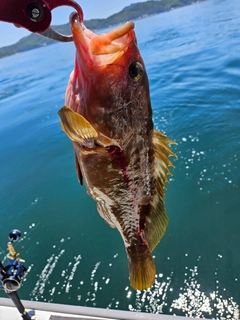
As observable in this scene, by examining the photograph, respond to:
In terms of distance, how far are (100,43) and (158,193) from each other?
3.41 feet

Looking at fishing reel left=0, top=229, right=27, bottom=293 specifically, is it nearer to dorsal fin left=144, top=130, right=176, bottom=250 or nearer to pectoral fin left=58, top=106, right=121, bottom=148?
dorsal fin left=144, top=130, right=176, bottom=250

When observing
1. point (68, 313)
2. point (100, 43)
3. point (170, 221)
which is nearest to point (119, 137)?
point (100, 43)

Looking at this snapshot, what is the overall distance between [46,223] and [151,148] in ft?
13.8

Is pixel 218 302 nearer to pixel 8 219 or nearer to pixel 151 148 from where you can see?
pixel 151 148

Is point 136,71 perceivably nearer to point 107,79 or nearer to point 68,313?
point 107,79

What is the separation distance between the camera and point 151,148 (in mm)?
1643

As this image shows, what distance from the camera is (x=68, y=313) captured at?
9.00ft

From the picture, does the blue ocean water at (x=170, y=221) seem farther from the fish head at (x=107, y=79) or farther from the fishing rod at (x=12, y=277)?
the fish head at (x=107, y=79)

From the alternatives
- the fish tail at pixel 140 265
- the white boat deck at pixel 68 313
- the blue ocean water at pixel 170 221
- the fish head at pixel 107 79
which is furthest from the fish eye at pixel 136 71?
the blue ocean water at pixel 170 221

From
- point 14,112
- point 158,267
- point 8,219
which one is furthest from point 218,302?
point 14,112

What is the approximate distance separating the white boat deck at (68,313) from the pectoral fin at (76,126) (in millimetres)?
2113

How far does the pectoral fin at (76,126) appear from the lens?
1213 millimetres

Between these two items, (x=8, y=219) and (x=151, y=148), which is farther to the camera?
(x=8, y=219)

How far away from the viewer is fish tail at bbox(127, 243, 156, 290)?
1.81 meters
